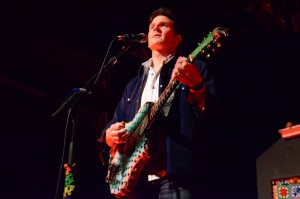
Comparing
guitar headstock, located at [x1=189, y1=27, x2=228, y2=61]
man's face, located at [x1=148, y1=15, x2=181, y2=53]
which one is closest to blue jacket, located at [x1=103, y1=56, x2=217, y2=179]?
guitar headstock, located at [x1=189, y1=27, x2=228, y2=61]

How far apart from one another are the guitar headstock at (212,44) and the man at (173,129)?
0.27 feet

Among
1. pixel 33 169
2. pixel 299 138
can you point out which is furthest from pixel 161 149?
pixel 33 169

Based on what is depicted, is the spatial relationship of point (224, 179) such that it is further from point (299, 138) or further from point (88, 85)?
point (88, 85)

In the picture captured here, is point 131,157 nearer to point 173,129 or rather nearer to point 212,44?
point 173,129

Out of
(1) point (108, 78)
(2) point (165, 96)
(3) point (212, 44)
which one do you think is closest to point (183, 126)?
(2) point (165, 96)

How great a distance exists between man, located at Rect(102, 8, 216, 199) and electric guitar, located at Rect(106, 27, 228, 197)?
0.03 metres

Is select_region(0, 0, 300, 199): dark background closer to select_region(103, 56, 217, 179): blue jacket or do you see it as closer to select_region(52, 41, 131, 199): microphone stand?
select_region(52, 41, 131, 199): microphone stand

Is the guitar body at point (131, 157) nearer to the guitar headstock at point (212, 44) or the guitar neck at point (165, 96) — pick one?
the guitar neck at point (165, 96)

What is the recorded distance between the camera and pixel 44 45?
3.60 metres

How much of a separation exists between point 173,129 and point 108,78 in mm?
2133

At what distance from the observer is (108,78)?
393 cm

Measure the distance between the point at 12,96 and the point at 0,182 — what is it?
81 centimetres

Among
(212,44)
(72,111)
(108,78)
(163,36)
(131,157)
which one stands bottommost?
(131,157)

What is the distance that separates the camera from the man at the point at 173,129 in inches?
70.6
